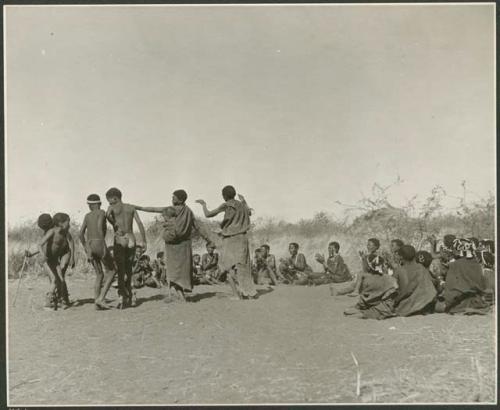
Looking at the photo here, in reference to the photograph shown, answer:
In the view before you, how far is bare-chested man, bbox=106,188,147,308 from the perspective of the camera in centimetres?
858

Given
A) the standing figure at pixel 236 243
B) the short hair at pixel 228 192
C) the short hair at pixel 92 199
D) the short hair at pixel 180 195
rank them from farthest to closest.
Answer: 1. the short hair at pixel 228 192
2. the standing figure at pixel 236 243
3. the short hair at pixel 180 195
4. the short hair at pixel 92 199

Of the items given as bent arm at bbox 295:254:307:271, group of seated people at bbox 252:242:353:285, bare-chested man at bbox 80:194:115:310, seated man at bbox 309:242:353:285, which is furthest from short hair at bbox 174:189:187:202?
seated man at bbox 309:242:353:285

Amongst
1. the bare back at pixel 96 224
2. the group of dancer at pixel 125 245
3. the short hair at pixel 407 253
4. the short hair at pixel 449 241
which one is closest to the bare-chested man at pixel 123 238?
the group of dancer at pixel 125 245

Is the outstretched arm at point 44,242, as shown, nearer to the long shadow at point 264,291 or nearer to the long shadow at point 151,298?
the long shadow at point 151,298

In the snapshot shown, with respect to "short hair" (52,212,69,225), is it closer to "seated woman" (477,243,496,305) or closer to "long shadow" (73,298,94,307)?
"long shadow" (73,298,94,307)

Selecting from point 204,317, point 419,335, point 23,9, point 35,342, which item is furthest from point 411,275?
point 23,9

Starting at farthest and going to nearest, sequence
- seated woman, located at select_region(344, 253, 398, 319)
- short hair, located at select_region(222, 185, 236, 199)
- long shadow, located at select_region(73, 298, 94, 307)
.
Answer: short hair, located at select_region(222, 185, 236, 199) → long shadow, located at select_region(73, 298, 94, 307) → seated woman, located at select_region(344, 253, 398, 319)

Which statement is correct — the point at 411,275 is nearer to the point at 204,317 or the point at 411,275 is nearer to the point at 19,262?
the point at 204,317

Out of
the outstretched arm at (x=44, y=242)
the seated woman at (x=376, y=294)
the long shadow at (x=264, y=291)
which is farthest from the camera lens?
the long shadow at (x=264, y=291)

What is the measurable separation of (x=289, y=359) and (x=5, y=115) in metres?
5.18

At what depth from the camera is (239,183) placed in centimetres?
1115

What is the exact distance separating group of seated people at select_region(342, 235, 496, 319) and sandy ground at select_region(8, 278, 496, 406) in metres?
0.23

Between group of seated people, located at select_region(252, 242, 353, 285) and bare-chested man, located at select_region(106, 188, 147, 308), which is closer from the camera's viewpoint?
bare-chested man, located at select_region(106, 188, 147, 308)

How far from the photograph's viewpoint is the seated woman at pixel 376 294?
25.9 feet
